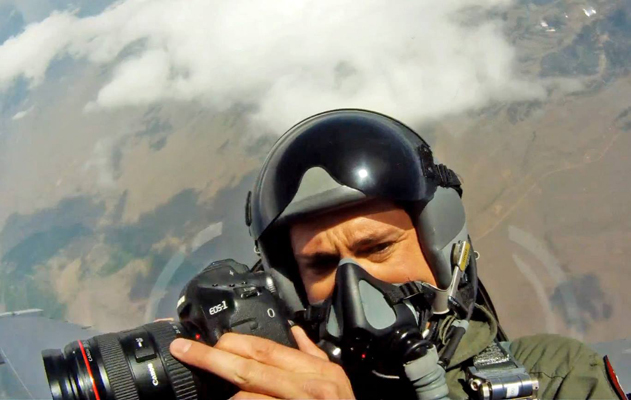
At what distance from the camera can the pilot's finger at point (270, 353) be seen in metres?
1.04

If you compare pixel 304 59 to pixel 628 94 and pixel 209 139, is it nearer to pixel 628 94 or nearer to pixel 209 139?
pixel 209 139

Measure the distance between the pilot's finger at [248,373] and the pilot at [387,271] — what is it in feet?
1.36

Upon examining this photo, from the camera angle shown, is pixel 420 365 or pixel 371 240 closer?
pixel 420 365

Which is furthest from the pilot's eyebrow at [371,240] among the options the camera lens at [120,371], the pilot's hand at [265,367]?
the camera lens at [120,371]

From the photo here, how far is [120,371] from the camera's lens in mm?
1084

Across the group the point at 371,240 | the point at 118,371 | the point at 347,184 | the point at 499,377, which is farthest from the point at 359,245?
the point at 118,371

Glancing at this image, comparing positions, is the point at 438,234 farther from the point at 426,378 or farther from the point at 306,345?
the point at 306,345

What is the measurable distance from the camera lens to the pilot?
0.45 meters

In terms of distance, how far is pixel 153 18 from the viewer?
492 centimetres

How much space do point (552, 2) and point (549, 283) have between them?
3.64 meters

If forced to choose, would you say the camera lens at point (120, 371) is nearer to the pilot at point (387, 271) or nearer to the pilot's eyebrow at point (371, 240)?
the pilot at point (387, 271)

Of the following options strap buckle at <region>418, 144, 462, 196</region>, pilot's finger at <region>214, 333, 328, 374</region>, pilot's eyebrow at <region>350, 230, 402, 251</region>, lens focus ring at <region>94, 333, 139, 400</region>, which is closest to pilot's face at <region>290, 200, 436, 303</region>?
pilot's eyebrow at <region>350, 230, 402, 251</region>

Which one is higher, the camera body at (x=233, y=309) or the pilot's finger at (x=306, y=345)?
the camera body at (x=233, y=309)

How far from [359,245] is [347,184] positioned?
0.17 meters
